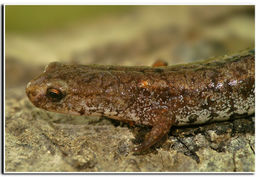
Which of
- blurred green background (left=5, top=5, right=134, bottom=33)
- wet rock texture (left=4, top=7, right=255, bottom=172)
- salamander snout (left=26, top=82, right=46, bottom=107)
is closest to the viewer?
wet rock texture (left=4, top=7, right=255, bottom=172)

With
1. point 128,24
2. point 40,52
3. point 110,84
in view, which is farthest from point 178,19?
point 110,84

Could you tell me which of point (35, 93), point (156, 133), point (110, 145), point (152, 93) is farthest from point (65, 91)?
point (156, 133)

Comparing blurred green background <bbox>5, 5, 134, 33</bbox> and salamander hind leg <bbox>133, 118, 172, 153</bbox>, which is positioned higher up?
blurred green background <bbox>5, 5, 134, 33</bbox>

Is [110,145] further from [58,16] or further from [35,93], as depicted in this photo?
[58,16]

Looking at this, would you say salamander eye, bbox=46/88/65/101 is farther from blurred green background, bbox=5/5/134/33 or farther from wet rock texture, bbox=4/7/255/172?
blurred green background, bbox=5/5/134/33

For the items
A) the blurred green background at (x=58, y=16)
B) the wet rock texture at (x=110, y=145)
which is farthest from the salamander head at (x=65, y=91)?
the blurred green background at (x=58, y=16)

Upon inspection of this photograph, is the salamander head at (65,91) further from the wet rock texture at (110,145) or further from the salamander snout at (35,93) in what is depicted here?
the wet rock texture at (110,145)

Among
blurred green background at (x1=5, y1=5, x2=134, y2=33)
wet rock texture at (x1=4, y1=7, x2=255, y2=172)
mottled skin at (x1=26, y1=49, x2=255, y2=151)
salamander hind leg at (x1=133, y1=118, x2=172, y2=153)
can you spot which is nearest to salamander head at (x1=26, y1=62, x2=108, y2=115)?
mottled skin at (x1=26, y1=49, x2=255, y2=151)
